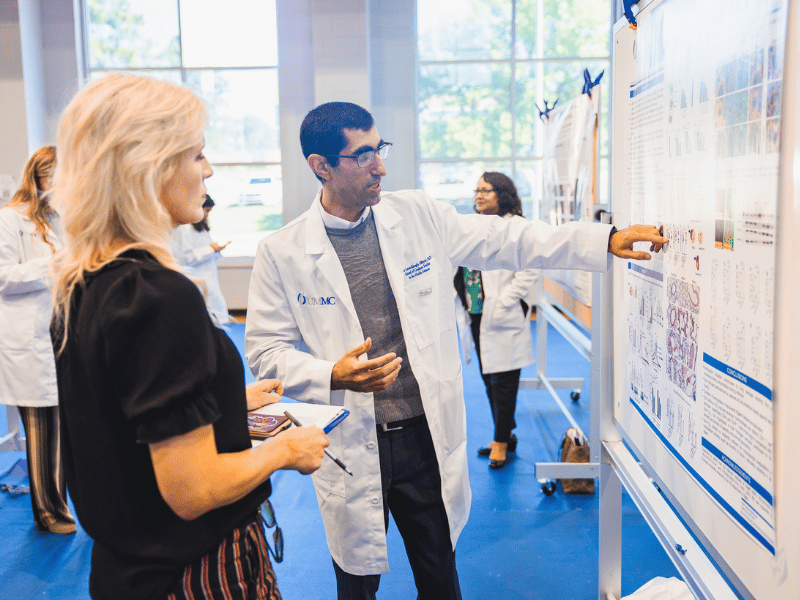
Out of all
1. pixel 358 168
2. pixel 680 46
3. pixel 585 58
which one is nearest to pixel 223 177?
pixel 585 58

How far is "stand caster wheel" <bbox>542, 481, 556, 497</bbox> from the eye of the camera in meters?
3.21

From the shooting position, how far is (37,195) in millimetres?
2852

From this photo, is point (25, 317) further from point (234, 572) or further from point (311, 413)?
point (234, 572)

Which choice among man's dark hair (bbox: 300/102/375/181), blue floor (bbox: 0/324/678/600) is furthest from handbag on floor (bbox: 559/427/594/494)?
man's dark hair (bbox: 300/102/375/181)

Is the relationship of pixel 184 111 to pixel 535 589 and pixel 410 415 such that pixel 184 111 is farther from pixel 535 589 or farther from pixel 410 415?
pixel 535 589

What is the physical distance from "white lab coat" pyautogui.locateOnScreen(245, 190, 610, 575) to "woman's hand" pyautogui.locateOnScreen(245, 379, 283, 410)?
0.22 m

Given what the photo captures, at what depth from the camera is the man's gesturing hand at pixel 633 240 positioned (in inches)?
52.8

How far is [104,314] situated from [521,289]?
113 inches

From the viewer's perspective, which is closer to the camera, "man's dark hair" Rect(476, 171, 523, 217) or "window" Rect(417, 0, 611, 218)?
"man's dark hair" Rect(476, 171, 523, 217)

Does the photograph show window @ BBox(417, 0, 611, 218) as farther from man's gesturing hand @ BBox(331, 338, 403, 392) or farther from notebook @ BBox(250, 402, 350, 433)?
notebook @ BBox(250, 402, 350, 433)

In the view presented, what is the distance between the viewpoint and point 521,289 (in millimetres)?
3508

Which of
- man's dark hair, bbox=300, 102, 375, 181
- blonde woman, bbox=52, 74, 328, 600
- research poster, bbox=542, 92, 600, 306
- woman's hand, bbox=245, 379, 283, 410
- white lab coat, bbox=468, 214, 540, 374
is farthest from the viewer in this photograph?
white lab coat, bbox=468, 214, 540, 374

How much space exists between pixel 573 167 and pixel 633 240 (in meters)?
1.85

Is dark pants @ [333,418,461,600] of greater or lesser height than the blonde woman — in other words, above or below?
below
